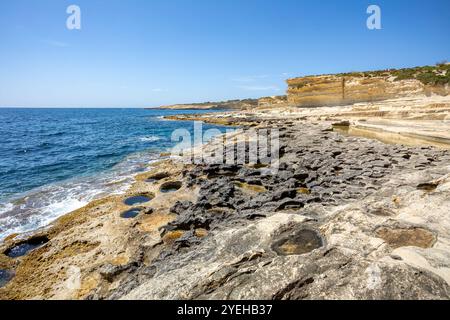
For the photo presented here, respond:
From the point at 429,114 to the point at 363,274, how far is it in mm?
26055

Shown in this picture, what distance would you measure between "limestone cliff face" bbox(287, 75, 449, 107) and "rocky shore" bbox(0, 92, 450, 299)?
33097mm

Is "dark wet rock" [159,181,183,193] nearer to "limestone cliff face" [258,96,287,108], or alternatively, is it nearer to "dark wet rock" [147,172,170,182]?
"dark wet rock" [147,172,170,182]

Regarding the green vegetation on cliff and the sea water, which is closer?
the sea water

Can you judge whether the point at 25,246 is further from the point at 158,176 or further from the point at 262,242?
the point at 262,242

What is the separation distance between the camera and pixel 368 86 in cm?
4447

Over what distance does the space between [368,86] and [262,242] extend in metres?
48.3

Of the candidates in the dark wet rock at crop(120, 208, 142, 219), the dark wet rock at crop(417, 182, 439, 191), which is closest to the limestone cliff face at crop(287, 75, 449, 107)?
the dark wet rock at crop(417, 182, 439, 191)

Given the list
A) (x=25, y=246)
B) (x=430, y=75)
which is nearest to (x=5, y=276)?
(x=25, y=246)

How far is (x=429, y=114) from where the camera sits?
23.1 metres

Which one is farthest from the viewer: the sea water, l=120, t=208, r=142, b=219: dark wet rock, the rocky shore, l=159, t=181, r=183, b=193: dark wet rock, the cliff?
the cliff

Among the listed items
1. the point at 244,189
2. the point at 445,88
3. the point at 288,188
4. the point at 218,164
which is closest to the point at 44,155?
the point at 218,164

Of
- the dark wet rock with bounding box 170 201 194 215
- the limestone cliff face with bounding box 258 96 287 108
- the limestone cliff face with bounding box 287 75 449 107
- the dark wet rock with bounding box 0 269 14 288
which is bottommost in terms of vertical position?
the dark wet rock with bounding box 0 269 14 288

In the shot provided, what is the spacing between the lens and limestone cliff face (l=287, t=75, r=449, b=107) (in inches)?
1569

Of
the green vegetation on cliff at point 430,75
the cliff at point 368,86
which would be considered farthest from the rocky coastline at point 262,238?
A: the cliff at point 368,86
